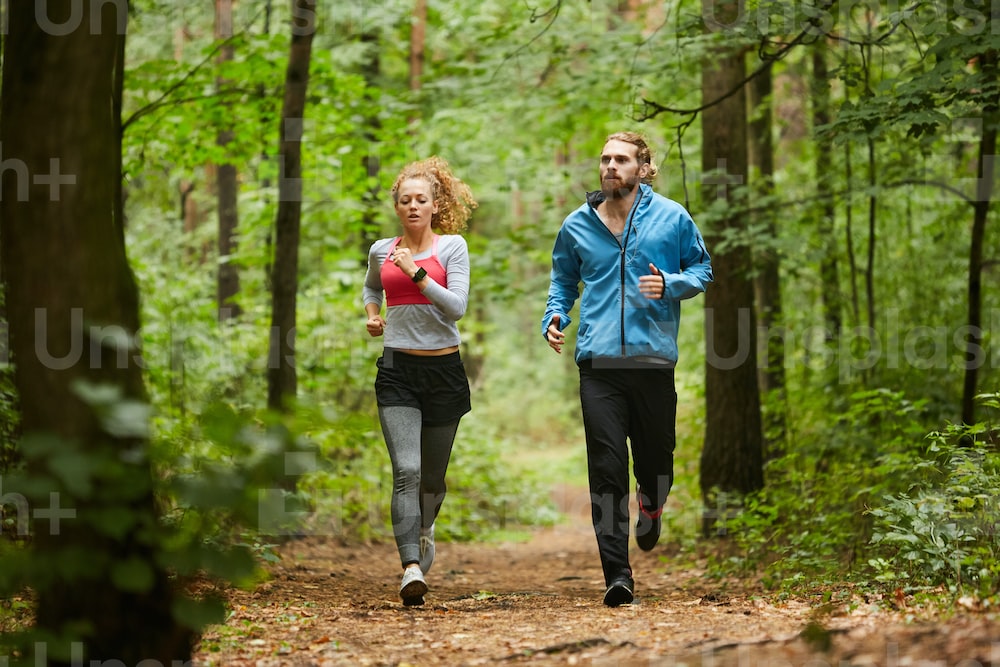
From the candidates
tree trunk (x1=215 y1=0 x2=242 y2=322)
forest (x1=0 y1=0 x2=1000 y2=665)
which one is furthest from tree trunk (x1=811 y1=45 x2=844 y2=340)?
tree trunk (x1=215 y1=0 x2=242 y2=322)

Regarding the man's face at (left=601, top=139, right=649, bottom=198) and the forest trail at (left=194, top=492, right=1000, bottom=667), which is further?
the man's face at (left=601, top=139, right=649, bottom=198)

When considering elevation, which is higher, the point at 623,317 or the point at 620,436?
the point at 623,317

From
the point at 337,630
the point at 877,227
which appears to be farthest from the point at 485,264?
the point at 337,630

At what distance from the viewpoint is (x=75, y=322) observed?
3.07m

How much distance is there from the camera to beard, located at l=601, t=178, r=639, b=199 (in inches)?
212

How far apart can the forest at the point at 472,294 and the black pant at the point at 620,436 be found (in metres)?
1.24

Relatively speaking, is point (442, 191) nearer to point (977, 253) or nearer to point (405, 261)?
point (405, 261)

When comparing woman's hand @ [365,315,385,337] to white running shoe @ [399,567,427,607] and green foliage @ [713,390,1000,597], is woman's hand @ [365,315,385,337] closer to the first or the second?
white running shoe @ [399,567,427,607]

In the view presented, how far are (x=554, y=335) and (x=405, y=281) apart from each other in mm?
982
